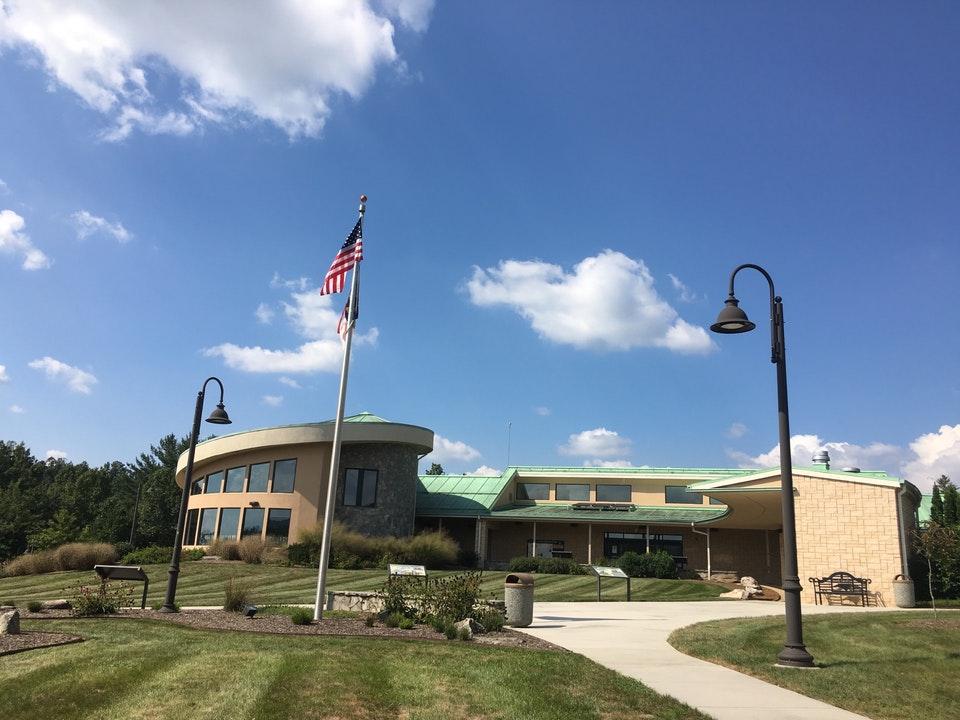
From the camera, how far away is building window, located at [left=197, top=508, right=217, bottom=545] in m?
39.2

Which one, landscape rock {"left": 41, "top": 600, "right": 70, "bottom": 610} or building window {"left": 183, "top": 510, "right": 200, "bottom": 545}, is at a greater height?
building window {"left": 183, "top": 510, "right": 200, "bottom": 545}

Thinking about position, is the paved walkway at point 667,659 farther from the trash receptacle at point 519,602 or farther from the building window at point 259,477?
the building window at point 259,477

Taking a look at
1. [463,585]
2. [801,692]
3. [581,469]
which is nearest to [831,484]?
[463,585]

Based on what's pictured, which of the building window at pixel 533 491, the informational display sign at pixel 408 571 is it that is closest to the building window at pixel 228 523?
the building window at pixel 533 491

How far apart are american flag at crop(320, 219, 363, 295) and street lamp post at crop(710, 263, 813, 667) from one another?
8005 mm

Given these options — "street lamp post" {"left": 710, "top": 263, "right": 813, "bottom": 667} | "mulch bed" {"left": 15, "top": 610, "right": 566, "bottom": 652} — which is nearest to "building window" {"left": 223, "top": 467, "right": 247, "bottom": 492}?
"mulch bed" {"left": 15, "top": 610, "right": 566, "bottom": 652}

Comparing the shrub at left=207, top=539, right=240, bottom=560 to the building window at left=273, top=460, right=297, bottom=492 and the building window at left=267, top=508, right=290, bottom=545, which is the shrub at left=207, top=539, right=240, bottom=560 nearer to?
the building window at left=267, top=508, right=290, bottom=545

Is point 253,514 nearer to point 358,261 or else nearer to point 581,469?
point 581,469

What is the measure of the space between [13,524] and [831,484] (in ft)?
167

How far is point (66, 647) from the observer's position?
1014 cm

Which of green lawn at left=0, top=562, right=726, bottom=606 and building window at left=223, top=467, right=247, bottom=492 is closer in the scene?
green lawn at left=0, top=562, right=726, bottom=606

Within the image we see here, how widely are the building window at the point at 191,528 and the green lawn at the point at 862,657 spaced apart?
33164mm

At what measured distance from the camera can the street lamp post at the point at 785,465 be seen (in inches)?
412

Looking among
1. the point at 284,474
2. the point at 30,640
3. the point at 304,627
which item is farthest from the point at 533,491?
the point at 30,640
